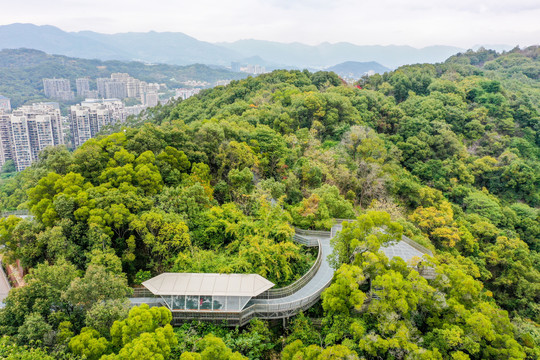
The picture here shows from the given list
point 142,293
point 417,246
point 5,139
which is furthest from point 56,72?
point 417,246

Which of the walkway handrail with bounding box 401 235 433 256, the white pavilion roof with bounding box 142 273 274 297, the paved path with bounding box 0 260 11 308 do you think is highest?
the walkway handrail with bounding box 401 235 433 256

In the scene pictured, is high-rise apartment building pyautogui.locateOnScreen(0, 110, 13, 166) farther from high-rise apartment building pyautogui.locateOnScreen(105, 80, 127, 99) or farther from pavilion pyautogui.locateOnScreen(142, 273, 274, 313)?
high-rise apartment building pyautogui.locateOnScreen(105, 80, 127, 99)

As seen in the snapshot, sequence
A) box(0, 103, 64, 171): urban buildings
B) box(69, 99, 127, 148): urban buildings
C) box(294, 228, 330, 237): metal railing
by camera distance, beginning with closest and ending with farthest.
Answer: box(294, 228, 330, 237): metal railing → box(0, 103, 64, 171): urban buildings → box(69, 99, 127, 148): urban buildings

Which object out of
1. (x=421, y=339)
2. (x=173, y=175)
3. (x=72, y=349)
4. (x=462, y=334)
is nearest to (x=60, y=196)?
(x=173, y=175)

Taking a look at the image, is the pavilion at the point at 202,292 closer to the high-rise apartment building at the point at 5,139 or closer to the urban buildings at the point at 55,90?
the high-rise apartment building at the point at 5,139

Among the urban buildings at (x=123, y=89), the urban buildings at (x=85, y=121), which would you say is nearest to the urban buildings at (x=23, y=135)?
the urban buildings at (x=85, y=121)

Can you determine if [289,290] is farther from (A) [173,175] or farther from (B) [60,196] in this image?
(B) [60,196]

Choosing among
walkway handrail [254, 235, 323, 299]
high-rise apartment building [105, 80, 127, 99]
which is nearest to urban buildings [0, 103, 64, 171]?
walkway handrail [254, 235, 323, 299]
